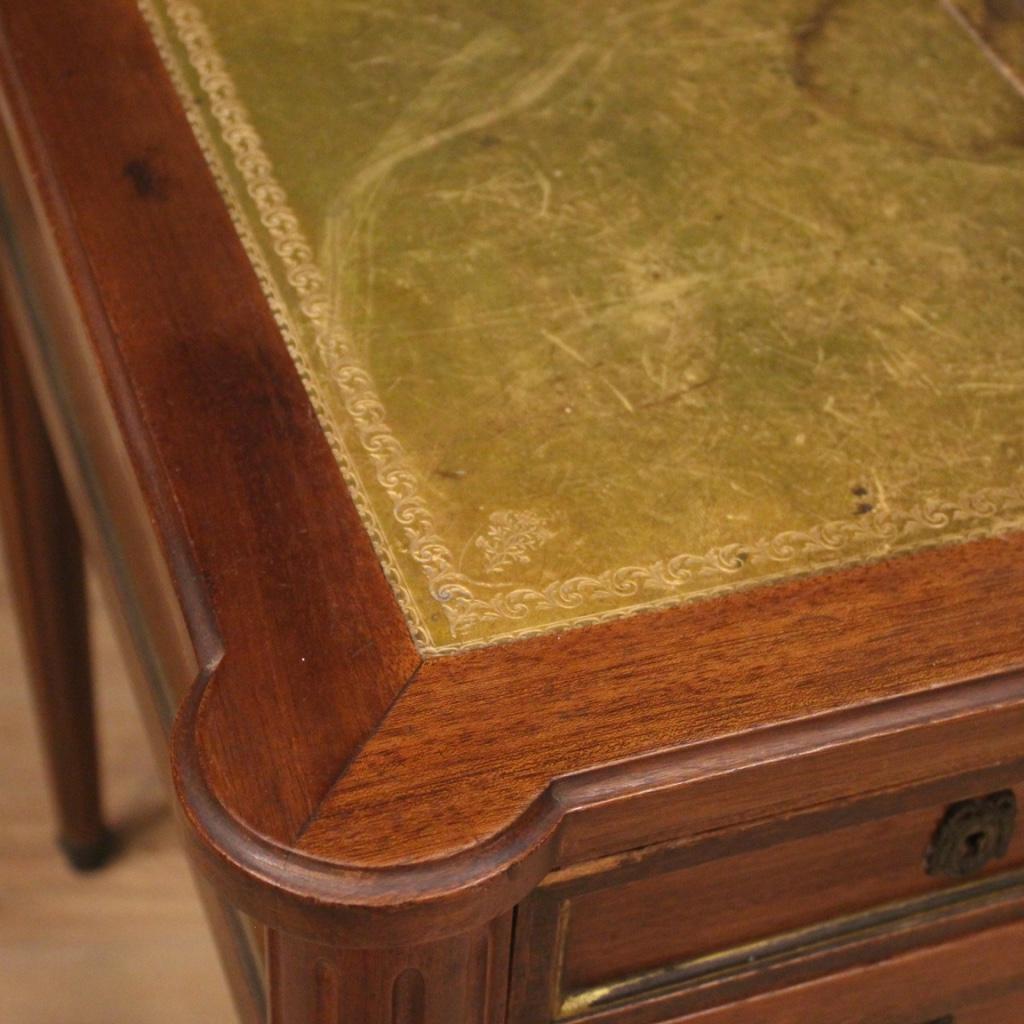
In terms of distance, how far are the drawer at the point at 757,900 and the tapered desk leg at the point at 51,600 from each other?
0.62 meters

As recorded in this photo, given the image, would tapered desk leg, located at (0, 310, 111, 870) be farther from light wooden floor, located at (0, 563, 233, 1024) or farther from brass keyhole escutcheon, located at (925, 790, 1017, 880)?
brass keyhole escutcheon, located at (925, 790, 1017, 880)

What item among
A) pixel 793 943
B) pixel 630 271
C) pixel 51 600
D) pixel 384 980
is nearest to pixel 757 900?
pixel 793 943

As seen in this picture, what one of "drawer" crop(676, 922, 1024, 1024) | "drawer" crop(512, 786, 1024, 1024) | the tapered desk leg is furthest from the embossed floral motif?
the tapered desk leg

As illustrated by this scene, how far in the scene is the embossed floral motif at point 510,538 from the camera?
634 mm

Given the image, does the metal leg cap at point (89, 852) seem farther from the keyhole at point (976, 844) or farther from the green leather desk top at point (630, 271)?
the keyhole at point (976, 844)

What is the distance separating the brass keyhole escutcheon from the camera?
0.69m

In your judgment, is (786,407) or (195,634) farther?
(786,407)

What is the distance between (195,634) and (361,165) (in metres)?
0.30

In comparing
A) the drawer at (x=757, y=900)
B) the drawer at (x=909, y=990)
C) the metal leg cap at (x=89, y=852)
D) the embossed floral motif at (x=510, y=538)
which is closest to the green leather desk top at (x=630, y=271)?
the embossed floral motif at (x=510, y=538)

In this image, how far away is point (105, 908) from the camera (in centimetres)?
138

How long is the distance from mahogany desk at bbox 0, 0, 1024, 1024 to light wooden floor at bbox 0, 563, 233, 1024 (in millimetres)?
473

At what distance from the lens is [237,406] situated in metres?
0.68

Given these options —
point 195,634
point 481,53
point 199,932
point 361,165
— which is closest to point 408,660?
point 195,634

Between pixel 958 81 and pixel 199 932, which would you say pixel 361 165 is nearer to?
pixel 958 81
